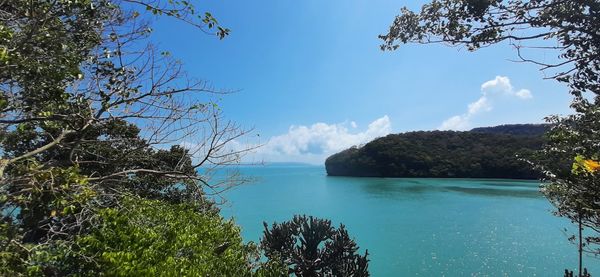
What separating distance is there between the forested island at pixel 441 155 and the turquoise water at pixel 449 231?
2120 centimetres

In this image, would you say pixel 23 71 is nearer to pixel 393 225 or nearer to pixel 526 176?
pixel 393 225

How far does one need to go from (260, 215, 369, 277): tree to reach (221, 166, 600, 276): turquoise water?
1.35m

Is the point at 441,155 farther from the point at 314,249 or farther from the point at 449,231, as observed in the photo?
the point at 314,249

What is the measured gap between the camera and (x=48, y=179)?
2943mm

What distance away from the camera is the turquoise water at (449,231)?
14023 millimetres

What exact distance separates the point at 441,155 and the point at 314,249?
63.7m

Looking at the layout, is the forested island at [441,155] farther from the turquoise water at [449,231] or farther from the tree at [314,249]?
the tree at [314,249]

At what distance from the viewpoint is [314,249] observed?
8891mm

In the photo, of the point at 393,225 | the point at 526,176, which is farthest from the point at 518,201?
the point at 526,176

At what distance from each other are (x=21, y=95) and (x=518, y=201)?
38411 mm

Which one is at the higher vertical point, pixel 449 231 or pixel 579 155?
pixel 579 155

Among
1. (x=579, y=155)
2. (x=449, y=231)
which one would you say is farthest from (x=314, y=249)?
(x=449, y=231)

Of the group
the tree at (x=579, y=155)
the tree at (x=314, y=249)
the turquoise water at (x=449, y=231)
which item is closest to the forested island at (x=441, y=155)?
the turquoise water at (x=449, y=231)

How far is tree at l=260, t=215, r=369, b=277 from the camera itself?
8570 millimetres
